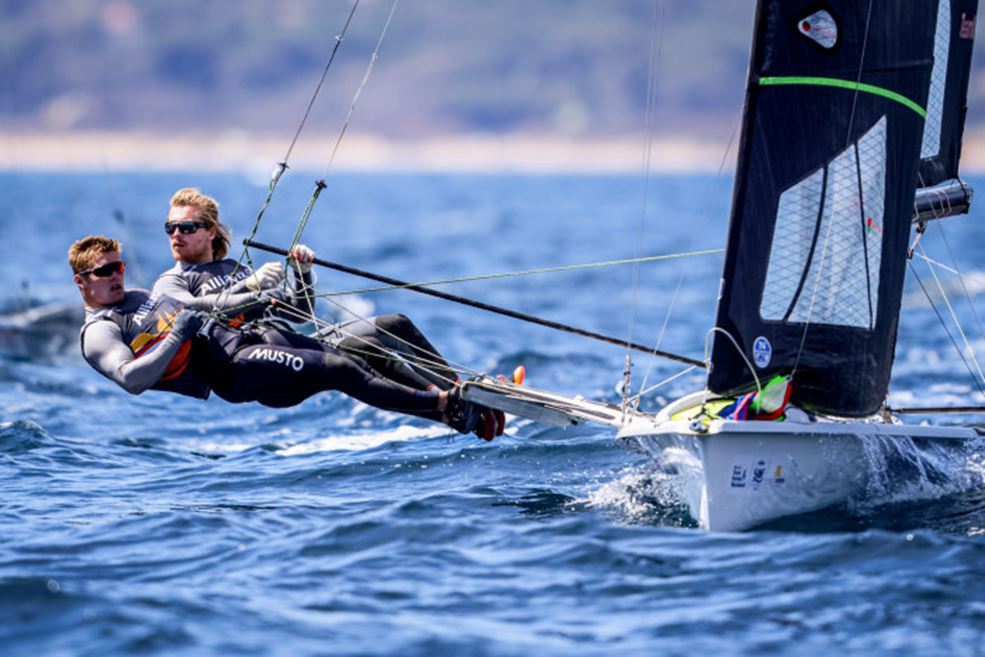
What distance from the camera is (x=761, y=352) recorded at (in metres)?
6.13

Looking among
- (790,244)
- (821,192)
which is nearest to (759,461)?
(790,244)

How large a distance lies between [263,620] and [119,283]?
2449mm

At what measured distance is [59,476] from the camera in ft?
25.4

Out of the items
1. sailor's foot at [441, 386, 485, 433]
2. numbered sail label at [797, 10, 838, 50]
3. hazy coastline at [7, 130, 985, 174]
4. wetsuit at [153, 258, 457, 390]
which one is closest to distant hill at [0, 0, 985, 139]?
hazy coastline at [7, 130, 985, 174]

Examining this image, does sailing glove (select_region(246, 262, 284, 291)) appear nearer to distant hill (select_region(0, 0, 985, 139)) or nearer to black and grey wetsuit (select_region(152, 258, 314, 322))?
black and grey wetsuit (select_region(152, 258, 314, 322))

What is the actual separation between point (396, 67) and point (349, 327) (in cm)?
16046

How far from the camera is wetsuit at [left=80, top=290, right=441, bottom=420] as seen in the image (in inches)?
250

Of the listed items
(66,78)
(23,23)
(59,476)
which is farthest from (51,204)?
(23,23)

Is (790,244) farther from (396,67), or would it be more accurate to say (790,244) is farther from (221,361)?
(396,67)

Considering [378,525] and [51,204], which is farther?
[51,204]

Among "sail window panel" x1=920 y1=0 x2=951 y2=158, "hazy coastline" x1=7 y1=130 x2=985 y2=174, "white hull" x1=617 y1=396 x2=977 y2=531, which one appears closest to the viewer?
"white hull" x1=617 y1=396 x2=977 y2=531

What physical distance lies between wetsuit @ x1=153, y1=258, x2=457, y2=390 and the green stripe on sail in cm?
201

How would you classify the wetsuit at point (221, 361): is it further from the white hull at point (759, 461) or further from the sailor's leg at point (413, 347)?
the white hull at point (759, 461)

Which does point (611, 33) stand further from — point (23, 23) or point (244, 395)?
point (244, 395)
